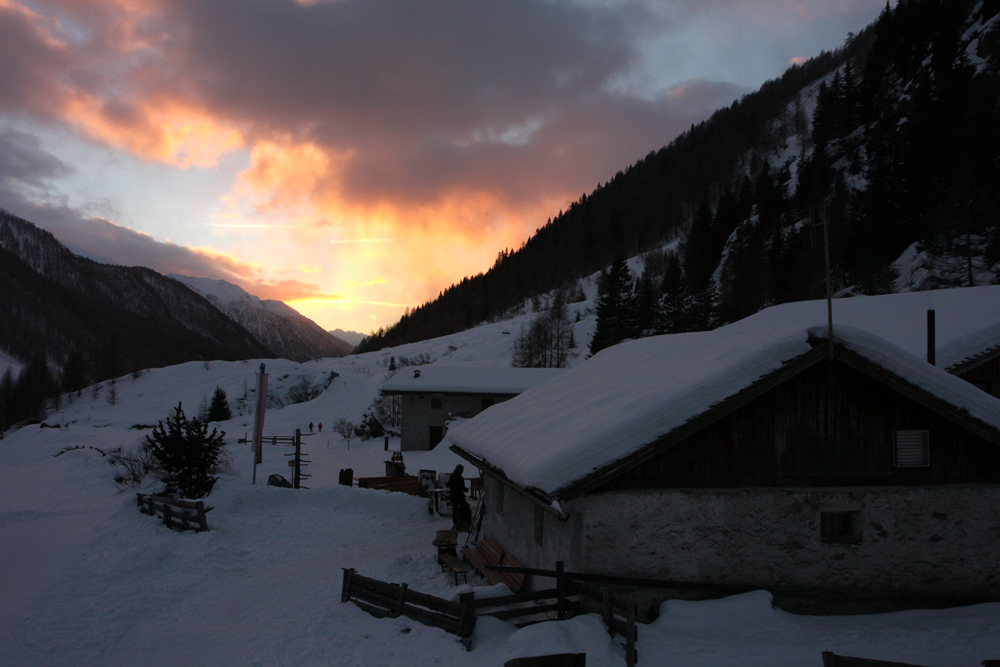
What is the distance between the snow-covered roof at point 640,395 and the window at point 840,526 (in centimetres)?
235

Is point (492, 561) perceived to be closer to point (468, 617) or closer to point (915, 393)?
point (468, 617)

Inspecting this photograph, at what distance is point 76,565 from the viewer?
1291 centimetres

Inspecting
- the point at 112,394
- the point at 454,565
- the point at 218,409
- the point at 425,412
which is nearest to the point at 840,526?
the point at 454,565

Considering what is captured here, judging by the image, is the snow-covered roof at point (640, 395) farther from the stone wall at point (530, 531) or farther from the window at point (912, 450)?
the stone wall at point (530, 531)

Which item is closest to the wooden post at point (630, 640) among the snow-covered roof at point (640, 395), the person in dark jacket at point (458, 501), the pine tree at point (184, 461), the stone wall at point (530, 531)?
the stone wall at point (530, 531)

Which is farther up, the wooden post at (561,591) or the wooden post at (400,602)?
the wooden post at (561,591)

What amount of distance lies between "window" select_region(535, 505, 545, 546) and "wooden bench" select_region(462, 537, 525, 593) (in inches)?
35.9

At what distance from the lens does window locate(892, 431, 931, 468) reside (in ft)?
29.1

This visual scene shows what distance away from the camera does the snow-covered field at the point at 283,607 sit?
749 cm

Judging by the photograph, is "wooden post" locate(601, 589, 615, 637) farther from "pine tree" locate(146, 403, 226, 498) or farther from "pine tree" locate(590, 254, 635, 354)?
"pine tree" locate(590, 254, 635, 354)

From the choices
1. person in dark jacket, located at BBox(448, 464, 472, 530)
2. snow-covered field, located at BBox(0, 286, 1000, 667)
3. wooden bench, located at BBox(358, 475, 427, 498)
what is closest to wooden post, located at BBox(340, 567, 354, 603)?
snow-covered field, located at BBox(0, 286, 1000, 667)

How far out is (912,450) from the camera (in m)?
8.90

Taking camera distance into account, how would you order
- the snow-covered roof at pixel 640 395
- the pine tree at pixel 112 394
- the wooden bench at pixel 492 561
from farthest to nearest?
the pine tree at pixel 112 394 < the wooden bench at pixel 492 561 < the snow-covered roof at pixel 640 395

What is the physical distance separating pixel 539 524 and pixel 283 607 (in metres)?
5.63
